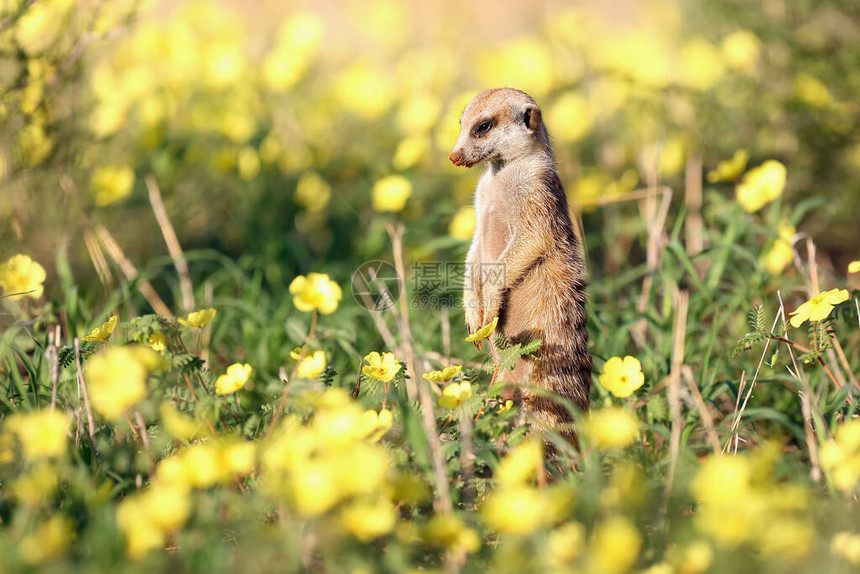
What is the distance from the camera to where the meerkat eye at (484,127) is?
382cm

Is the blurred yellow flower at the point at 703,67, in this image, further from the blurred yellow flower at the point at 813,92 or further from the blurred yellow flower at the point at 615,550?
the blurred yellow flower at the point at 615,550

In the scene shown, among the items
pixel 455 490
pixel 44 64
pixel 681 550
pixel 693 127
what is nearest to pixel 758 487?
pixel 681 550

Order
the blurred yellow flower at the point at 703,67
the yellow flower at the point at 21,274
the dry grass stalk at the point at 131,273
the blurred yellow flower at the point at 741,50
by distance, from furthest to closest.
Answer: the blurred yellow flower at the point at 703,67, the blurred yellow flower at the point at 741,50, the dry grass stalk at the point at 131,273, the yellow flower at the point at 21,274

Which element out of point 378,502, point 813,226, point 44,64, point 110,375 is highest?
point 44,64

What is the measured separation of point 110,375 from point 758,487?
5.57 ft

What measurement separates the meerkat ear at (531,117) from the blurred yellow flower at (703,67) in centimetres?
256

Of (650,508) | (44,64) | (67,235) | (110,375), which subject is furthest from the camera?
(67,235)

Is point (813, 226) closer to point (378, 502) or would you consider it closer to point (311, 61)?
point (311, 61)

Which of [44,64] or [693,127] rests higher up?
[44,64]

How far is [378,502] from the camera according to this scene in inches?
79.8

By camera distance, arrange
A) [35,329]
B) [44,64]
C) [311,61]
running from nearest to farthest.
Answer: [35,329], [44,64], [311,61]

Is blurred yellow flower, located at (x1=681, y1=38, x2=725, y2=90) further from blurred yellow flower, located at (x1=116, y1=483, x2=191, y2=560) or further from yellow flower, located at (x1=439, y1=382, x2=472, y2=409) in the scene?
blurred yellow flower, located at (x1=116, y1=483, x2=191, y2=560)

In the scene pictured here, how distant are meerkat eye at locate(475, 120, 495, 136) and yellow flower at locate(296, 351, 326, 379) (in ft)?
5.01

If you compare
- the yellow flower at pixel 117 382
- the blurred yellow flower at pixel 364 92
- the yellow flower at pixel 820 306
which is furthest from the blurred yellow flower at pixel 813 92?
the yellow flower at pixel 117 382
